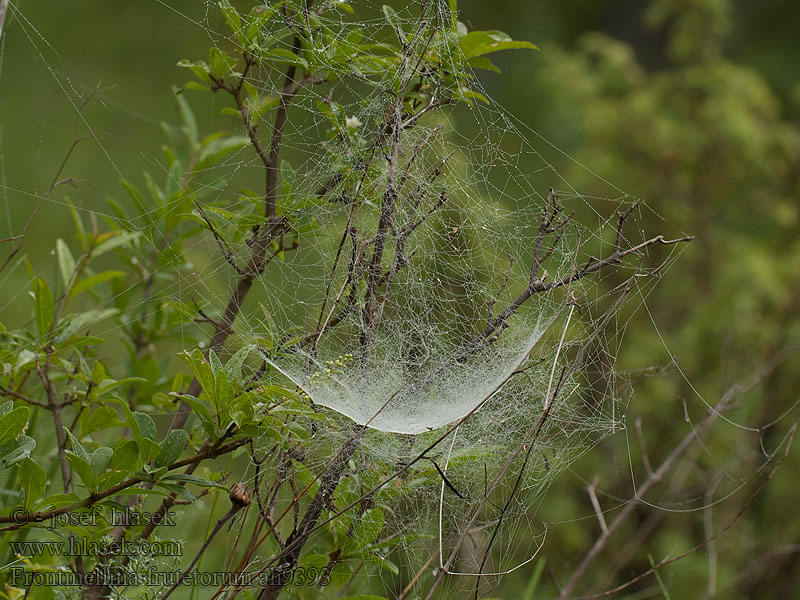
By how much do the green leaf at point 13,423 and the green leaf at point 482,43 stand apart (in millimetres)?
802

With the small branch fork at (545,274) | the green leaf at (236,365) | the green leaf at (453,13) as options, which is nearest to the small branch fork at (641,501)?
the small branch fork at (545,274)

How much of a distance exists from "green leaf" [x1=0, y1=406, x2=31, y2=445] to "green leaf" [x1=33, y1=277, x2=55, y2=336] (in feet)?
1.08

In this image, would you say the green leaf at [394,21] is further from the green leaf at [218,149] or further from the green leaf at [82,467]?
the green leaf at [82,467]

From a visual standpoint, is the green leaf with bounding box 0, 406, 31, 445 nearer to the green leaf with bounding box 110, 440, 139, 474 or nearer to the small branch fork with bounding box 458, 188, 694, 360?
the green leaf with bounding box 110, 440, 139, 474

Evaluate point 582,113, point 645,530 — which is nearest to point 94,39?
point 582,113

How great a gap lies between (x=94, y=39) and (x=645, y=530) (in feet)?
14.1

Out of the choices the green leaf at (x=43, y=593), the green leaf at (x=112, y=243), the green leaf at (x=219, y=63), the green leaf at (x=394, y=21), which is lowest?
the green leaf at (x=43, y=593)

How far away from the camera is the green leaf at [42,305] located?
3.86 feet

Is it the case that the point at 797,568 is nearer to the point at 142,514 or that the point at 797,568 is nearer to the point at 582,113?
the point at 582,113

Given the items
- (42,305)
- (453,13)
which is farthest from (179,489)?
(453,13)

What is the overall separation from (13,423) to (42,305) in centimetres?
35

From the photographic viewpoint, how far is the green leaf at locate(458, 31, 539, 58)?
3.85 feet

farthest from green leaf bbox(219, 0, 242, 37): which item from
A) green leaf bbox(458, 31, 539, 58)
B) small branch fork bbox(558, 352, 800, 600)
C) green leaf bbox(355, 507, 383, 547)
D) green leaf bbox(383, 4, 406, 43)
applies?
small branch fork bbox(558, 352, 800, 600)

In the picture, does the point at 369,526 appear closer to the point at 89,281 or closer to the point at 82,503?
the point at 82,503
